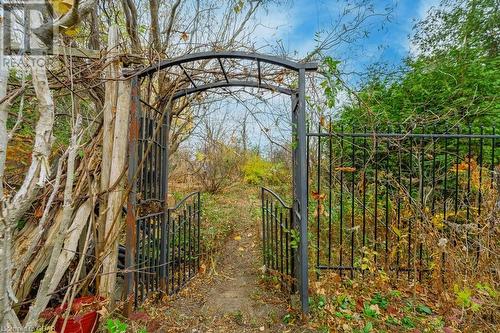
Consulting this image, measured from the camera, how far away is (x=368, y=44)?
4.36 m

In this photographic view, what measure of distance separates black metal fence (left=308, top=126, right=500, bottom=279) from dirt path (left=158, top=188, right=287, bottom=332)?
2.67 feet

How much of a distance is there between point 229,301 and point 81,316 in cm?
152

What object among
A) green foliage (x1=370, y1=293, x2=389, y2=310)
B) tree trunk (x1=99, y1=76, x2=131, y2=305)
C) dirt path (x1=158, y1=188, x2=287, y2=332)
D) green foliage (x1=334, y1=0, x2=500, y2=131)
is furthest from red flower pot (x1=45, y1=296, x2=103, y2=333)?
green foliage (x1=334, y1=0, x2=500, y2=131)

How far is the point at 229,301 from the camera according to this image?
2.99 metres

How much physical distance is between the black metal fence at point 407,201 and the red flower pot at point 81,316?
7.58 feet

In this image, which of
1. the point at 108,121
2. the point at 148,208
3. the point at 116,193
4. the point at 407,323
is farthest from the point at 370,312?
the point at 108,121

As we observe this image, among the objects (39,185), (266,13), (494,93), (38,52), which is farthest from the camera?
(266,13)

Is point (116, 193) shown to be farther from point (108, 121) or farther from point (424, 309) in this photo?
point (424, 309)

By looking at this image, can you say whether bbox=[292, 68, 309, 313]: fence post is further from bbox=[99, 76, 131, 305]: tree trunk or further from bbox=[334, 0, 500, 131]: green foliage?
bbox=[99, 76, 131, 305]: tree trunk

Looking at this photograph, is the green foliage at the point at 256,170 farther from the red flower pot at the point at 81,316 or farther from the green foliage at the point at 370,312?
the red flower pot at the point at 81,316

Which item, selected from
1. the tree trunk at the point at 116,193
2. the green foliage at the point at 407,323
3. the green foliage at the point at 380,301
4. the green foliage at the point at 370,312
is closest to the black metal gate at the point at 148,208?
the tree trunk at the point at 116,193

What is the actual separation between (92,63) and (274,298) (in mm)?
3180

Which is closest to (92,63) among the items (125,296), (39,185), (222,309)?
(39,185)

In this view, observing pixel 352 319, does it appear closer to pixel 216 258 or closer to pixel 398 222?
pixel 398 222
